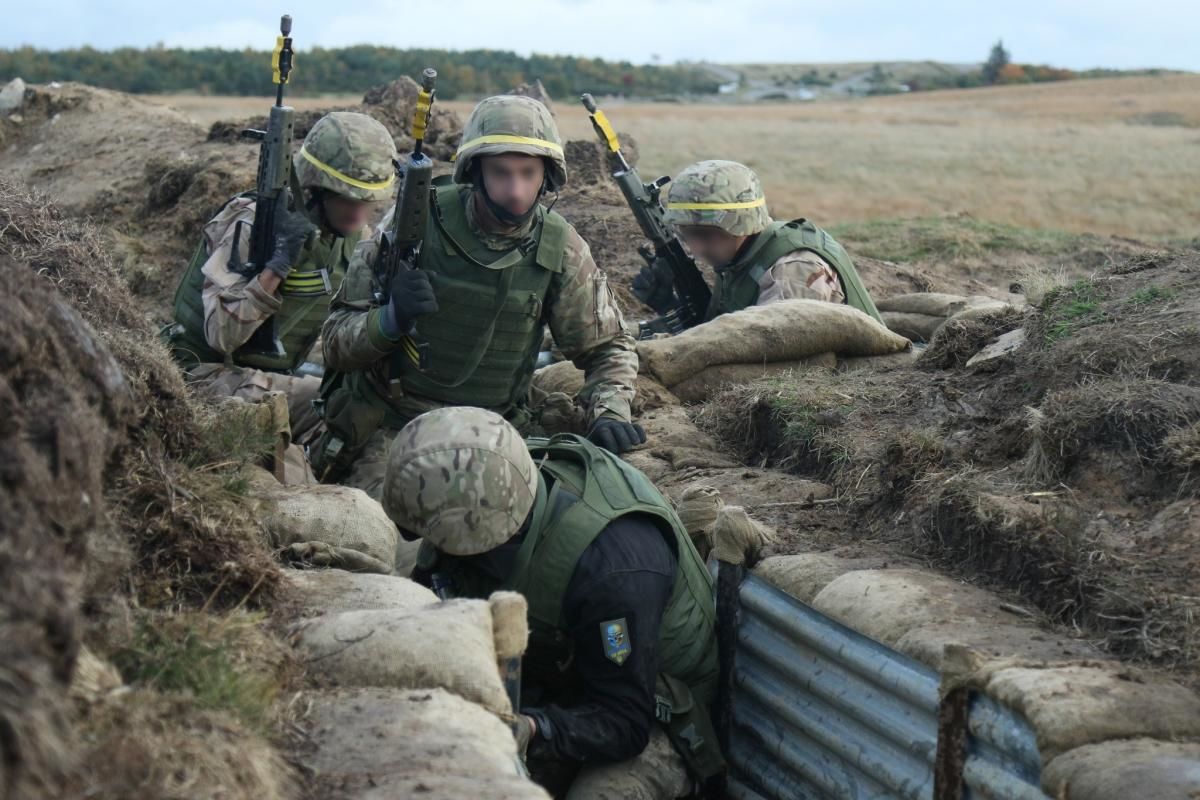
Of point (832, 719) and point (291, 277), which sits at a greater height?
point (291, 277)

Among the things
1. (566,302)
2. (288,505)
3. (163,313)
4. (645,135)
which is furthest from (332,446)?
(645,135)

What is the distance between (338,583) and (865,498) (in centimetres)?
190

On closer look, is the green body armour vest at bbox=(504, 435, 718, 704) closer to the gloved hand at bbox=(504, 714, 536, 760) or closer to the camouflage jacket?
the gloved hand at bbox=(504, 714, 536, 760)

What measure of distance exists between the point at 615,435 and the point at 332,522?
5.10 feet

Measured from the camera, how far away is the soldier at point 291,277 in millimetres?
6242

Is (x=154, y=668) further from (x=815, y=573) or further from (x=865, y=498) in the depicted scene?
(x=865, y=498)

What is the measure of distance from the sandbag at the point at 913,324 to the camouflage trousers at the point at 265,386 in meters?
3.31

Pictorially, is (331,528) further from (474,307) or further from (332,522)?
(474,307)

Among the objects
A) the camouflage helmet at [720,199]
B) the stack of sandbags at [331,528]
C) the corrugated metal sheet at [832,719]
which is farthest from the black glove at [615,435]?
the camouflage helmet at [720,199]

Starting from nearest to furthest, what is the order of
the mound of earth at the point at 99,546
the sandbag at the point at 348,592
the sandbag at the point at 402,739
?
1. the mound of earth at the point at 99,546
2. the sandbag at the point at 402,739
3. the sandbag at the point at 348,592

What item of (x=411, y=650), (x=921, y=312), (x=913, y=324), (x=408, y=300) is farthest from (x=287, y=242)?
(x=921, y=312)

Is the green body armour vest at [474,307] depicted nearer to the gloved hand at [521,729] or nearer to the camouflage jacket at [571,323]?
the camouflage jacket at [571,323]

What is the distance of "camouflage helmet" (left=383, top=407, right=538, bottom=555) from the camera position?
394 cm

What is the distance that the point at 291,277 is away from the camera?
6535 mm
